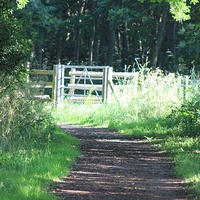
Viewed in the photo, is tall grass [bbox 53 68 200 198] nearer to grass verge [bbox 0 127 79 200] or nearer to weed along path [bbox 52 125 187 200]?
weed along path [bbox 52 125 187 200]

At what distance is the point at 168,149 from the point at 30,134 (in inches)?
112

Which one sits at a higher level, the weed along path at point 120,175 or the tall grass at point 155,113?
the tall grass at point 155,113

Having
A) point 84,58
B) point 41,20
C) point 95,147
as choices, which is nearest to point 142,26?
point 41,20

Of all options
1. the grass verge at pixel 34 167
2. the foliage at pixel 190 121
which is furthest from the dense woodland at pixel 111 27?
the grass verge at pixel 34 167

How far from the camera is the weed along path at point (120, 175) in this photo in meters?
8.42

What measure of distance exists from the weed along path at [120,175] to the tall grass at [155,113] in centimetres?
56

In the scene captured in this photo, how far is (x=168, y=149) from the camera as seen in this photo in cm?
1315

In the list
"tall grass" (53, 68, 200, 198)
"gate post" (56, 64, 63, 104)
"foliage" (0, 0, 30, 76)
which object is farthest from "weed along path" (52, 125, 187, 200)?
"gate post" (56, 64, 63, 104)

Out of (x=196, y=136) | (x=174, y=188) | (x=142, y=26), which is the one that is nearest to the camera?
(x=174, y=188)

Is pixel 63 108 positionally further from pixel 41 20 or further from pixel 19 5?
pixel 41 20

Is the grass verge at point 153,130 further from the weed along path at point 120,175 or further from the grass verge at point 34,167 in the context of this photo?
the grass verge at point 34,167

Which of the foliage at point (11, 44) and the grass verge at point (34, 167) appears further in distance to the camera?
the foliage at point (11, 44)

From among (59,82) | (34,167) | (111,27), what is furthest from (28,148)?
(111,27)

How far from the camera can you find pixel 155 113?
18.6m
